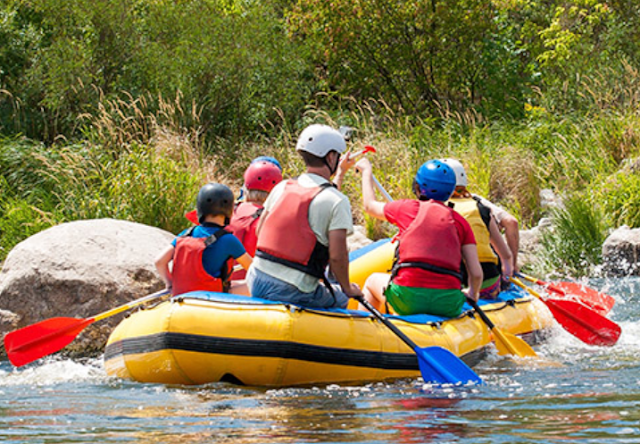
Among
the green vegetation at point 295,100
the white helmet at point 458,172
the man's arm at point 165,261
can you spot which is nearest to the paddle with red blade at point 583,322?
the white helmet at point 458,172

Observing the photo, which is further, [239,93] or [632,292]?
[239,93]

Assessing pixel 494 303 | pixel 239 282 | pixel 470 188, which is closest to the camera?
pixel 239 282

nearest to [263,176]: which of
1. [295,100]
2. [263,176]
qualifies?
[263,176]

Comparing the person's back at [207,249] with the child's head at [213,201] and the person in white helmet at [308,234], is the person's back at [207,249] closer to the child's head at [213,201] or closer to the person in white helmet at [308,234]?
the child's head at [213,201]

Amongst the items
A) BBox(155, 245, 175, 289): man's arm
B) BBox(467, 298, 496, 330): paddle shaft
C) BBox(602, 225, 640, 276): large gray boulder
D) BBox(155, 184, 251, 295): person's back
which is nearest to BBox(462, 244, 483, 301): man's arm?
BBox(467, 298, 496, 330): paddle shaft

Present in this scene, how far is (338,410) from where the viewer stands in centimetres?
475

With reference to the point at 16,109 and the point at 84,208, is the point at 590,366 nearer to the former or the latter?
the point at 84,208

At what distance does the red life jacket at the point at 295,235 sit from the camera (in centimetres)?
559

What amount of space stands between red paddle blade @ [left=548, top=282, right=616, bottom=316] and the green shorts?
207 centimetres

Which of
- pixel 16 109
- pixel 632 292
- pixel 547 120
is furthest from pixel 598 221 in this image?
pixel 16 109

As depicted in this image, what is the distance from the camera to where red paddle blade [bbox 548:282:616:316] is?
825 cm

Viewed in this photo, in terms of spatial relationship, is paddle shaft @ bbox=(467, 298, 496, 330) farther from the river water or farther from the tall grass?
the tall grass

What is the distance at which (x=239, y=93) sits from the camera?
658 inches

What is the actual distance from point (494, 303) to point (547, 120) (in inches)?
341
